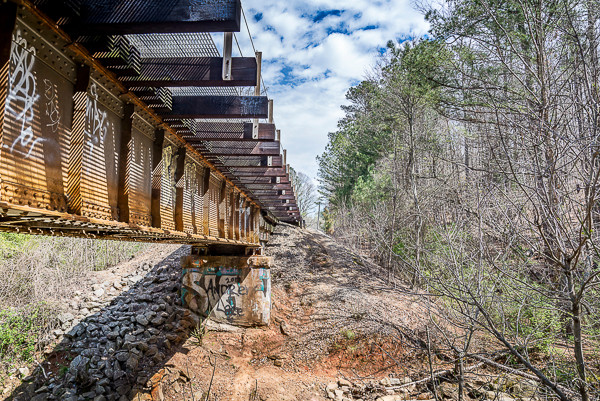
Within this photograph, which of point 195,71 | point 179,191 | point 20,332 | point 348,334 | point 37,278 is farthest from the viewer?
point 37,278

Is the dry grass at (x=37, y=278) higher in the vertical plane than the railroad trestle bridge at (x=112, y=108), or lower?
lower

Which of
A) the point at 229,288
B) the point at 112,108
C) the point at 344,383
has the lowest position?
the point at 344,383

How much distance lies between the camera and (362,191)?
23.4m

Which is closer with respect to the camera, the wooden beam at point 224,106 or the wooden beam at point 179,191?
the wooden beam at point 224,106

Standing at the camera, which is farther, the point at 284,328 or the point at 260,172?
the point at 284,328

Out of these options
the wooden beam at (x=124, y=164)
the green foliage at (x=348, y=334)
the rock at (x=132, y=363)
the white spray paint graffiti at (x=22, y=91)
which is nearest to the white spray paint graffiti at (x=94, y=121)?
the wooden beam at (x=124, y=164)

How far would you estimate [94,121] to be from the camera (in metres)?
3.99

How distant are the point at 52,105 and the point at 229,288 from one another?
36.7ft

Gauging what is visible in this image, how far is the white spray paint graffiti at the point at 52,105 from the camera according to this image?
325cm

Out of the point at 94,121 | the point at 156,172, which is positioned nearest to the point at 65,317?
the point at 156,172

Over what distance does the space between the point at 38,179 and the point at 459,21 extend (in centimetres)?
1054

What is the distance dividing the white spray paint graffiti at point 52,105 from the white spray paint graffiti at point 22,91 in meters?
0.15

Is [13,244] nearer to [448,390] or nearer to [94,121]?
[94,121]

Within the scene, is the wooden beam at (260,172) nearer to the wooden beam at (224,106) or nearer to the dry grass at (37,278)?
the wooden beam at (224,106)
